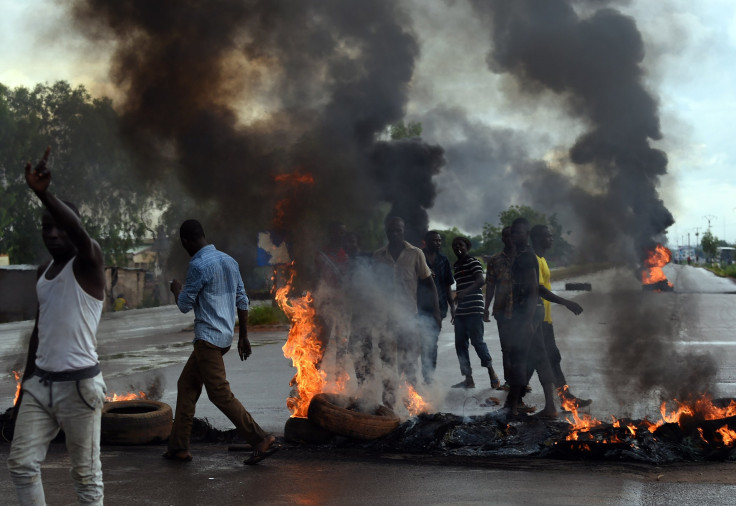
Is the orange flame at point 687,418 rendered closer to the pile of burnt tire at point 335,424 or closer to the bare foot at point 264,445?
the pile of burnt tire at point 335,424

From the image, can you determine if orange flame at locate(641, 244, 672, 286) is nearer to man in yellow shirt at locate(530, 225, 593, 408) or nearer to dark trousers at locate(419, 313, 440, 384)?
dark trousers at locate(419, 313, 440, 384)

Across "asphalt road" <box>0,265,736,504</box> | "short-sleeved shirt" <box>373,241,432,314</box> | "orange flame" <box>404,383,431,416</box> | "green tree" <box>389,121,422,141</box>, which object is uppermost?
"green tree" <box>389,121,422,141</box>

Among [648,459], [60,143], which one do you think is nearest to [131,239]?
[60,143]

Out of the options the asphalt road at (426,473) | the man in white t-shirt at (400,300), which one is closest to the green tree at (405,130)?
the man in white t-shirt at (400,300)

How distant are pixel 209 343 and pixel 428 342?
3614 millimetres

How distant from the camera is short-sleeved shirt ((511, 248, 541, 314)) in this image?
7188 mm

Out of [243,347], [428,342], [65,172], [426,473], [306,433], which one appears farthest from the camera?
[65,172]

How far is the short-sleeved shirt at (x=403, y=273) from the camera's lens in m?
7.75

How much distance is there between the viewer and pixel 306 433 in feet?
20.2

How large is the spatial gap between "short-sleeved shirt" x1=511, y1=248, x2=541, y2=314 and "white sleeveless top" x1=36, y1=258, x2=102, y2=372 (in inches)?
178

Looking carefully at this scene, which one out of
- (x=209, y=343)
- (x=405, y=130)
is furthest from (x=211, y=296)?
(x=405, y=130)

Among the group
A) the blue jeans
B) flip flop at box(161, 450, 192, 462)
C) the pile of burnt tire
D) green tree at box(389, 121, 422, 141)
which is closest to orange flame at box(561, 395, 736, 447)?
the pile of burnt tire

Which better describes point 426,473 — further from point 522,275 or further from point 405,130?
point 405,130

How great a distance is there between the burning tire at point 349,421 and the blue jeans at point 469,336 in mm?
3534
